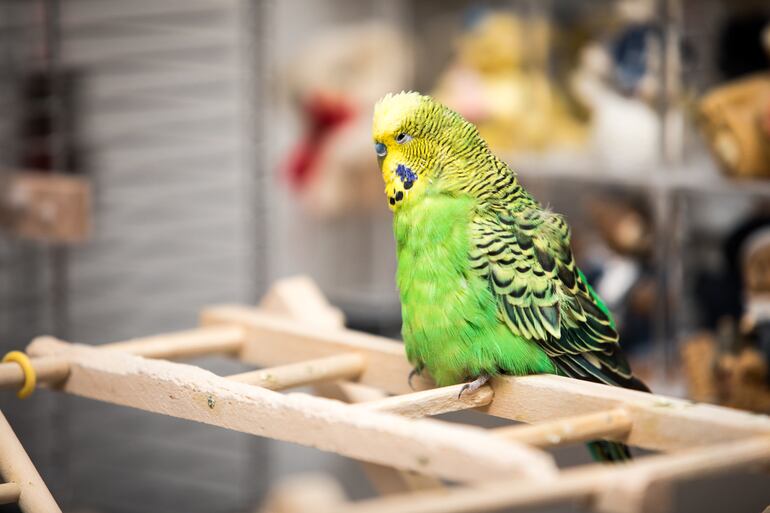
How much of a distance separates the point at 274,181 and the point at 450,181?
1762mm

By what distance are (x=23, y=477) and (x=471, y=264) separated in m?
0.43

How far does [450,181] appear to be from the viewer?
3.25 ft

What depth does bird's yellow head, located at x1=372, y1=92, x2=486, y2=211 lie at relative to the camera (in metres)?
0.98

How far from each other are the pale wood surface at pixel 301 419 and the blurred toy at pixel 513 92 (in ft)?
3.99

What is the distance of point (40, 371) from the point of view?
103 centimetres

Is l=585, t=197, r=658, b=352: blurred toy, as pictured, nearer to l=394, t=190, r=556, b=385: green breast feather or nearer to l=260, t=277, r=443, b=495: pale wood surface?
l=260, t=277, r=443, b=495: pale wood surface

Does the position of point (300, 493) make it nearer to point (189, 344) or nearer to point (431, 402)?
point (189, 344)

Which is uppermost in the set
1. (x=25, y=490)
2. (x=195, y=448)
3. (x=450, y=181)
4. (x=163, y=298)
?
(x=450, y=181)

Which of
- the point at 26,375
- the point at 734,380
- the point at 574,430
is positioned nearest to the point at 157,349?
the point at 26,375

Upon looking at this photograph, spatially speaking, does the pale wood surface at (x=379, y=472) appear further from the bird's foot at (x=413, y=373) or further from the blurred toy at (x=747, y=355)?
the blurred toy at (x=747, y=355)

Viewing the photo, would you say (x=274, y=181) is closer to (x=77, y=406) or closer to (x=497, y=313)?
(x=77, y=406)

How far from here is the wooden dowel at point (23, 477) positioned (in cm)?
90

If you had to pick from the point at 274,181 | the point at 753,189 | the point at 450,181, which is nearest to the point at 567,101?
the point at 753,189

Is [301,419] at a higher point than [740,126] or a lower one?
lower
